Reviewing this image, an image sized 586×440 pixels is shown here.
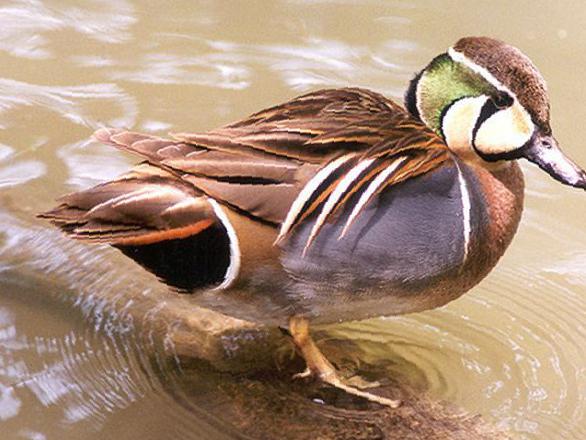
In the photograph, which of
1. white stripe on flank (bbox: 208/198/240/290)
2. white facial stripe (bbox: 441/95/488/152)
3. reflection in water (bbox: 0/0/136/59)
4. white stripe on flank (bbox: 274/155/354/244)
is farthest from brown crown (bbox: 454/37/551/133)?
reflection in water (bbox: 0/0/136/59)

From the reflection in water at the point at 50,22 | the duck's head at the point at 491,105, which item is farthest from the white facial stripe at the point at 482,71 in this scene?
the reflection in water at the point at 50,22

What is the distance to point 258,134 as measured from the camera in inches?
139

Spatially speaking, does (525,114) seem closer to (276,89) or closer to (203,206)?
(203,206)

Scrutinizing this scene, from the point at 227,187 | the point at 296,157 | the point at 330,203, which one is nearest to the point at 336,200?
the point at 330,203

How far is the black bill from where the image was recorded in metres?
3.67

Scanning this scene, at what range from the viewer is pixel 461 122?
3.72 meters

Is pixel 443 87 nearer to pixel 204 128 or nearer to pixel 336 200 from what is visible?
pixel 336 200

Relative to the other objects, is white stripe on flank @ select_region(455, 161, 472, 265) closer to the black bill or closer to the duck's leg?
the black bill

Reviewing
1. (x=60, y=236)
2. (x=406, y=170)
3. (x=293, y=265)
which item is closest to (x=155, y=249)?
(x=293, y=265)

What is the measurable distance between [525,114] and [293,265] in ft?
2.82

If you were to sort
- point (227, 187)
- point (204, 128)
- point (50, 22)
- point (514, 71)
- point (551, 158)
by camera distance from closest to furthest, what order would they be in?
point (227, 187) < point (514, 71) < point (551, 158) < point (204, 128) < point (50, 22)

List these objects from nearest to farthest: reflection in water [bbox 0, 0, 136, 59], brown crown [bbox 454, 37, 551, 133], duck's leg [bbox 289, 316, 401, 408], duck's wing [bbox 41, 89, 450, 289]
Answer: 1. duck's wing [bbox 41, 89, 450, 289]
2. brown crown [bbox 454, 37, 551, 133]
3. duck's leg [bbox 289, 316, 401, 408]
4. reflection in water [bbox 0, 0, 136, 59]

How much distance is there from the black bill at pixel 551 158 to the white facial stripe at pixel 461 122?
18 cm

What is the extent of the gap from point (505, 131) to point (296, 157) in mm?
689
